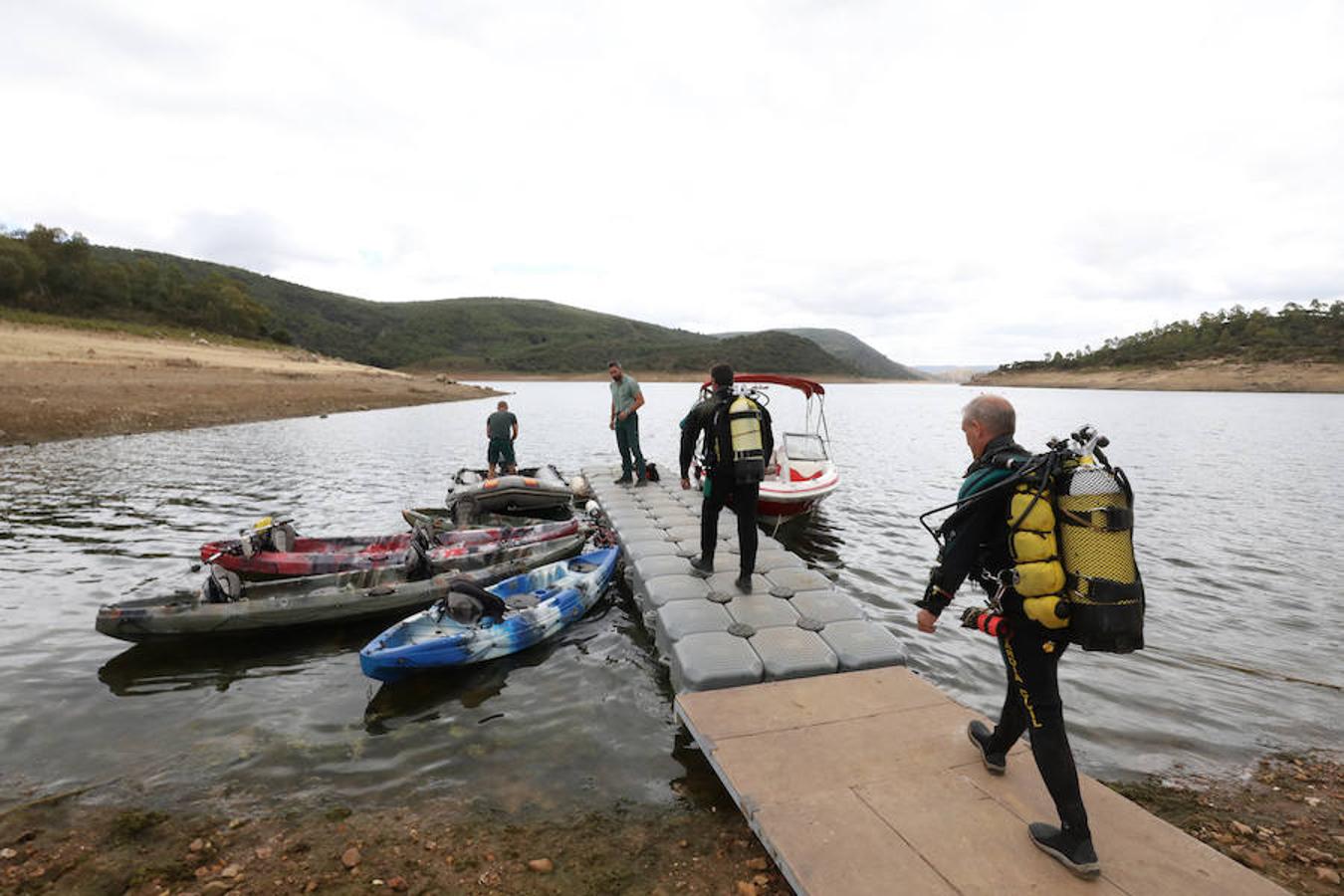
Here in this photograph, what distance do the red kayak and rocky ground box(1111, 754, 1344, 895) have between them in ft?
30.0

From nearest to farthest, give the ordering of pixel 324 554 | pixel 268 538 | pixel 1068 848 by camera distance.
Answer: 1. pixel 1068 848
2. pixel 268 538
3. pixel 324 554

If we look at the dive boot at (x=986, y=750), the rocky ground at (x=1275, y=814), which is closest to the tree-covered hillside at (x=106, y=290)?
the dive boot at (x=986, y=750)

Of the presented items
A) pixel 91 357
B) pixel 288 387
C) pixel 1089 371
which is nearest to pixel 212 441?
pixel 91 357

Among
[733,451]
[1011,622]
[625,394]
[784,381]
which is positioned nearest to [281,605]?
[733,451]

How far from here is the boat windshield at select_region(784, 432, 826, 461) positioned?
1664 centimetres

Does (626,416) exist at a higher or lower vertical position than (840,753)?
higher

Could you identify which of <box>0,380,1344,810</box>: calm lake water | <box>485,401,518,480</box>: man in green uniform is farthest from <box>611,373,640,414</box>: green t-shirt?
<box>0,380,1344,810</box>: calm lake water

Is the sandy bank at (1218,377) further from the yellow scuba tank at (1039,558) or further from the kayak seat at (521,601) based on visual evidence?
the yellow scuba tank at (1039,558)

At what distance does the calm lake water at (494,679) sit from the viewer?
222 inches

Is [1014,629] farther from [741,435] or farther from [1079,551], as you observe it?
[741,435]

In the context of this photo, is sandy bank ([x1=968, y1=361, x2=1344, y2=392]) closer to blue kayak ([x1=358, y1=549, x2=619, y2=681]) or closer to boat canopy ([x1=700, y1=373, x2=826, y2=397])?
boat canopy ([x1=700, y1=373, x2=826, y2=397])

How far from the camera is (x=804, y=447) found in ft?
59.2

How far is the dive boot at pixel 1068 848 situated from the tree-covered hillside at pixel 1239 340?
13395cm

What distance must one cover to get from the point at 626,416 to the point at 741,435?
7.08 m
